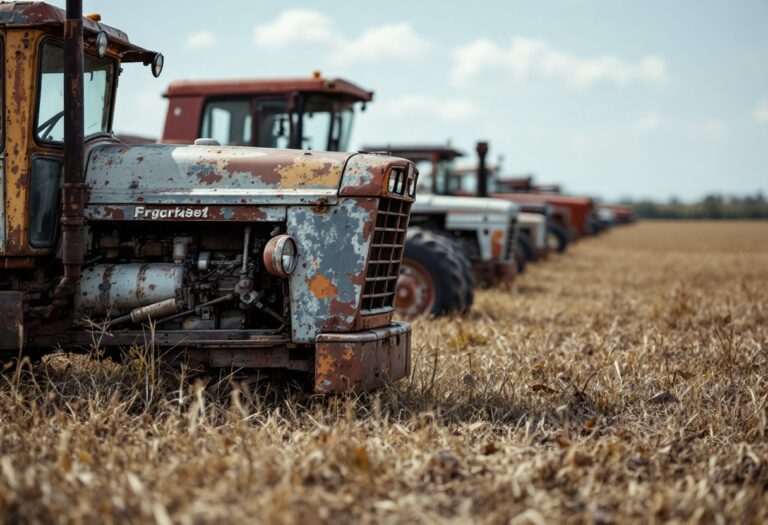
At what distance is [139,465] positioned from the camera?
13.2ft

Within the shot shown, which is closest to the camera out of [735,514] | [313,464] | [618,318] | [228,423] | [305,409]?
[735,514]

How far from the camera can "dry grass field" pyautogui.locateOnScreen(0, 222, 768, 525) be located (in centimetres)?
355

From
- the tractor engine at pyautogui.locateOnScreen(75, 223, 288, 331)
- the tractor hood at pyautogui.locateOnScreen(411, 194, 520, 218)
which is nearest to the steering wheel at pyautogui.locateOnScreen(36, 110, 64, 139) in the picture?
the tractor engine at pyautogui.locateOnScreen(75, 223, 288, 331)

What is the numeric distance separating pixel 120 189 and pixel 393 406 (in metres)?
2.04

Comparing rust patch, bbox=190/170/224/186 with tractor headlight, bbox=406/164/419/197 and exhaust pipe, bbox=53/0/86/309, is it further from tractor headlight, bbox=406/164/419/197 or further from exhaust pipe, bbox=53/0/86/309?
tractor headlight, bbox=406/164/419/197

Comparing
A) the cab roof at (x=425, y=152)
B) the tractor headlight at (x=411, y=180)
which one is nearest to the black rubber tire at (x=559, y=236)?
the cab roof at (x=425, y=152)

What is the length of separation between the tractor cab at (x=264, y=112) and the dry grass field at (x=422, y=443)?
3.38 meters

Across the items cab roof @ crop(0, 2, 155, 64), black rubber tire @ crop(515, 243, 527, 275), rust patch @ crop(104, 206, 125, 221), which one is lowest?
black rubber tire @ crop(515, 243, 527, 275)

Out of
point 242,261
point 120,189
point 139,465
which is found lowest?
point 139,465

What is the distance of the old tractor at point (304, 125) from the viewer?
9570mm

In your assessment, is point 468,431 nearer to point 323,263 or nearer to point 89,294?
point 323,263

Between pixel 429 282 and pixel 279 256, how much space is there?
4.52m

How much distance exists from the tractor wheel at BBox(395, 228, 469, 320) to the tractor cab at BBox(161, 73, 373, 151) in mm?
1494

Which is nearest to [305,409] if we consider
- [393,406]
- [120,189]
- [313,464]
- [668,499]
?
[393,406]
